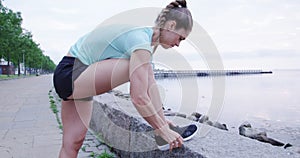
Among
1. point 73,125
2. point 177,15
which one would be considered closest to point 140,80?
point 177,15

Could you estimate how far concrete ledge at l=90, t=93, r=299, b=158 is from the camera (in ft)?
5.24

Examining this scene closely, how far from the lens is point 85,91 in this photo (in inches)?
63.8

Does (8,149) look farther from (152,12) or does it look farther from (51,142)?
(152,12)

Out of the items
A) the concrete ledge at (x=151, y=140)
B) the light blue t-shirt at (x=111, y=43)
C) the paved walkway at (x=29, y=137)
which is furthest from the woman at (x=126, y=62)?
the paved walkway at (x=29, y=137)

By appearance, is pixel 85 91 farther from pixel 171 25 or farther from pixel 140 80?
pixel 171 25

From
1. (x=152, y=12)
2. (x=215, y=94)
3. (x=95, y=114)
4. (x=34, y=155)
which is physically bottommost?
(x=34, y=155)

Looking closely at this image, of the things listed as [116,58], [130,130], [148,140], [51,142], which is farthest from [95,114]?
[116,58]

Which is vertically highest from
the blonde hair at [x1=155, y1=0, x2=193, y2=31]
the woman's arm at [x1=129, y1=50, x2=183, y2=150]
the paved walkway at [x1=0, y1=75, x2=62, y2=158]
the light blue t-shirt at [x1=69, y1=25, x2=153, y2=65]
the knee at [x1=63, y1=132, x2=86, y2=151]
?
the blonde hair at [x1=155, y1=0, x2=193, y2=31]

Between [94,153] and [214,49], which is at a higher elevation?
[214,49]

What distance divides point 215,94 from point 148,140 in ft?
1.85

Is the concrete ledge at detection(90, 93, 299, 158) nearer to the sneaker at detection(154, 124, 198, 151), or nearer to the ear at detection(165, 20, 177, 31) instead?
the sneaker at detection(154, 124, 198, 151)

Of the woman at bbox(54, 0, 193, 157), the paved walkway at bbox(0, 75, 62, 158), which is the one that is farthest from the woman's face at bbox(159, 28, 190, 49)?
the paved walkway at bbox(0, 75, 62, 158)

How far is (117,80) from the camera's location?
1545mm

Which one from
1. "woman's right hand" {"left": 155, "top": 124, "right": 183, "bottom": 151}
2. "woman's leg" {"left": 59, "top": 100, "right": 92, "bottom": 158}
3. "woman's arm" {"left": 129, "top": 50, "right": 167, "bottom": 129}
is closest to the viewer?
"woman's arm" {"left": 129, "top": 50, "right": 167, "bottom": 129}
